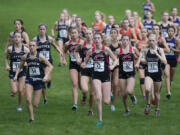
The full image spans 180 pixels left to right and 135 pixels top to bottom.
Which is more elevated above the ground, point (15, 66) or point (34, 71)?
point (15, 66)

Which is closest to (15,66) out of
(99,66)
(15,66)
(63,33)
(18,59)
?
(15,66)

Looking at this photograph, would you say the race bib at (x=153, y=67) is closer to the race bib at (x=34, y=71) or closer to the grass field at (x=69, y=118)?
the grass field at (x=69, y=118)

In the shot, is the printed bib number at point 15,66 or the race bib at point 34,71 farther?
the printed bib number at point 15,66

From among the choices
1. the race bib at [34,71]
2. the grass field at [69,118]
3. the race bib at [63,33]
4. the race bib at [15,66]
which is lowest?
the grass field at [69,118]

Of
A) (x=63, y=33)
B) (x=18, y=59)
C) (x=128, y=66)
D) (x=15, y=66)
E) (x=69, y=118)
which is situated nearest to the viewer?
(x=69, y=118)

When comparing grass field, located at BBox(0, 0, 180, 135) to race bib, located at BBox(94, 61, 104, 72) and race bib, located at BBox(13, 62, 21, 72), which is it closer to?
race bib, located at BBox(13, 62, 21, 72)

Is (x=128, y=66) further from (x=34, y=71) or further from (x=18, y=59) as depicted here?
(x=18, y=59)

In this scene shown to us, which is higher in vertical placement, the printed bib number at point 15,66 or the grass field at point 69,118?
the printed bib number at point 15,66

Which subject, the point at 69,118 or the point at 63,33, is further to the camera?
the point at 63,33

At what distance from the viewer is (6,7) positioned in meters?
39.3

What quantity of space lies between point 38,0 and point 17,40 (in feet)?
98.5

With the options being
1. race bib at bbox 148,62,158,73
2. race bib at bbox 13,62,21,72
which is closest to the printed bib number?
race bib at bbox 13,62,21,72

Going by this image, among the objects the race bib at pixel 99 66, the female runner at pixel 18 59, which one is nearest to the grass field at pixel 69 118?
the female runner at pixel 18 59

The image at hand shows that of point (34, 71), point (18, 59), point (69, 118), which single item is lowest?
point (69, 118)
